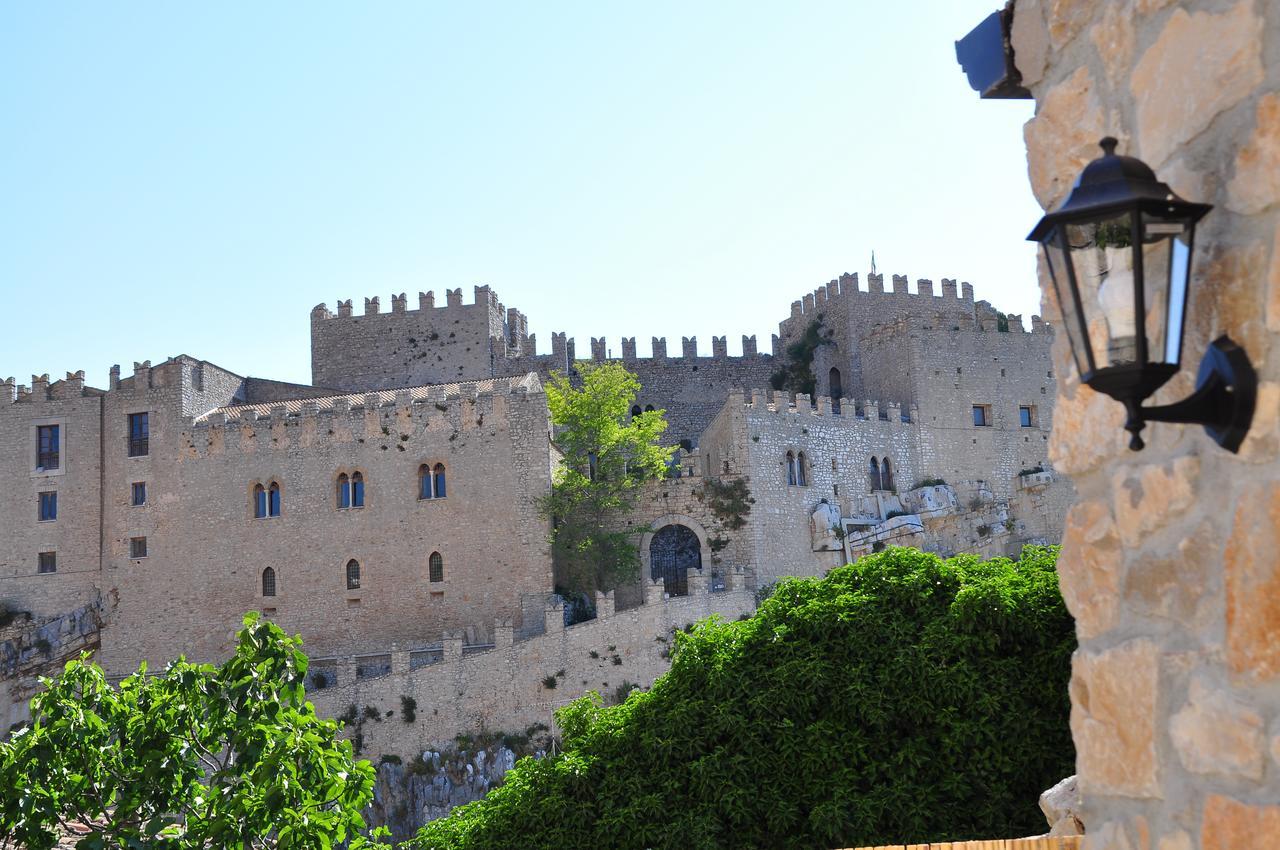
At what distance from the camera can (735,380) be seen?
46.9 meters

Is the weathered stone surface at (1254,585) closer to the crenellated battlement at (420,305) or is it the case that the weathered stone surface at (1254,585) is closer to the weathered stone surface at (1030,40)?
the weathered stone surface at (1030,40)

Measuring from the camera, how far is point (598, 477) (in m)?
37.1

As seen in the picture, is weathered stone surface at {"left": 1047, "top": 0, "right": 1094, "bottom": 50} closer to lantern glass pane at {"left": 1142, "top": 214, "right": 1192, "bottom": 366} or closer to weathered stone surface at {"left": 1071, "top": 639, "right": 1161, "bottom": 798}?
lantern glass pane at {"left": 1142, "top": 214, "right": 1192, "bottom": 366}

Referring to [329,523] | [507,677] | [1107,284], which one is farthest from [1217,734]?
[329,523]

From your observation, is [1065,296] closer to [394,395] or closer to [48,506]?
[394,395]

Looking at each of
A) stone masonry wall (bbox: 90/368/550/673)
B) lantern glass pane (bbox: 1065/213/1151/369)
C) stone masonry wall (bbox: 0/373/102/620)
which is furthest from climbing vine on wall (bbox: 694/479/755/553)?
lantern glass pane (bbox: 1065/213/1151/369)

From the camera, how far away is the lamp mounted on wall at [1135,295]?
2.71 meters

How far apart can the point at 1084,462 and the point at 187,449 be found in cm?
3755

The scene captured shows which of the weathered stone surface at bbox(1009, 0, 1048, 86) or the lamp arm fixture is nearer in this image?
the lamp arm fixture

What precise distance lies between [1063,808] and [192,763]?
8.90 metres

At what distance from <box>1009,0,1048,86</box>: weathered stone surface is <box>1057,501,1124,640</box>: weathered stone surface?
1199 mm

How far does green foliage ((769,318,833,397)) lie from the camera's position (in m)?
46.3

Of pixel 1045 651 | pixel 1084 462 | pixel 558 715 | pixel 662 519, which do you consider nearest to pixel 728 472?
pixel 662 519

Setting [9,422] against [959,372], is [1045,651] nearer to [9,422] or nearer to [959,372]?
[959,372]
